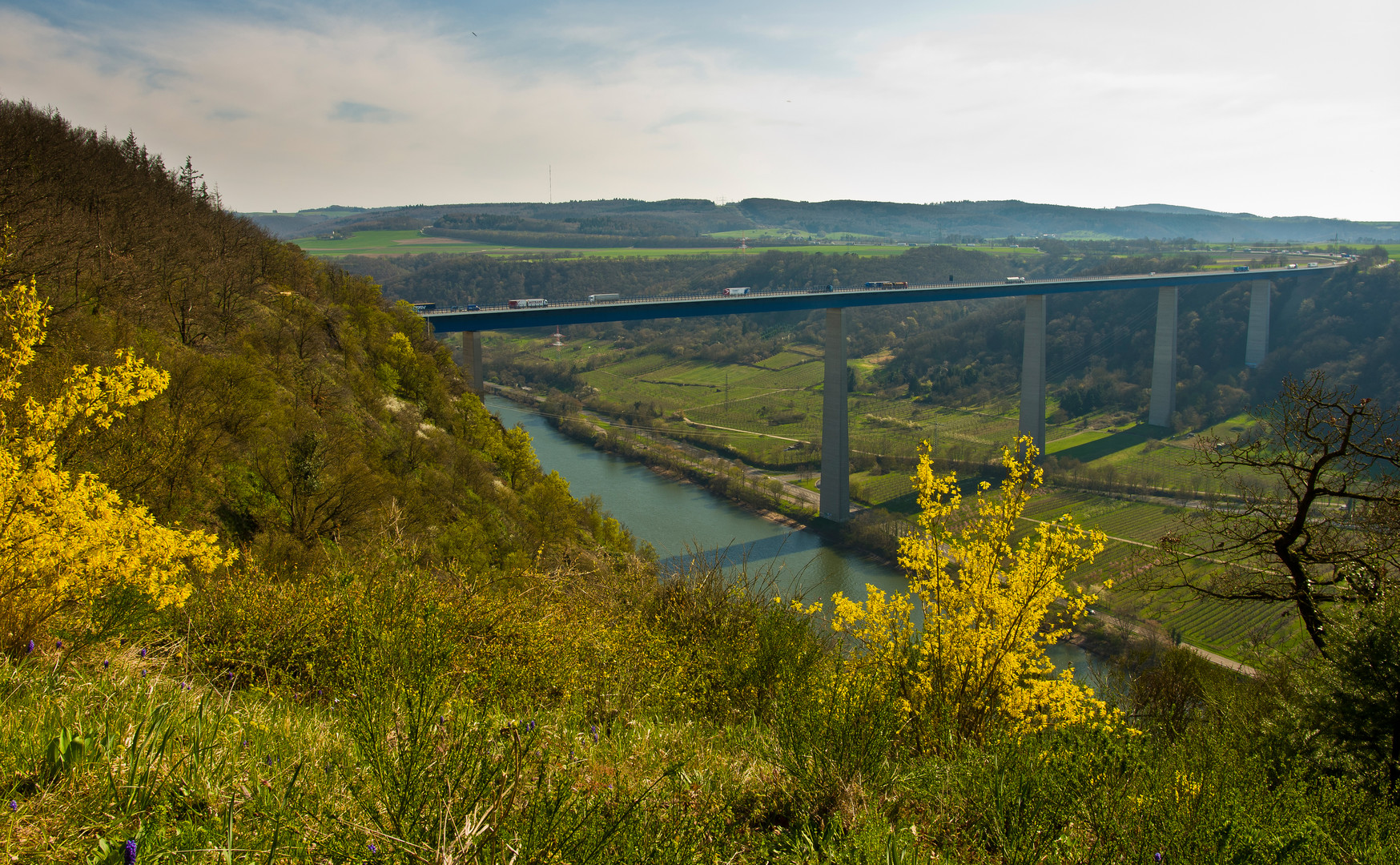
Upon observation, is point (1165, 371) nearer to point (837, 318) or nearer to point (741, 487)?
point (837, 318)

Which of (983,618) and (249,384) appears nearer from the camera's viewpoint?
(983,618)

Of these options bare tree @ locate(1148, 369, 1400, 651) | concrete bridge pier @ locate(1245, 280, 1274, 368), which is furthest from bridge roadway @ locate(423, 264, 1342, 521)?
bare tree @ locate(1148, 369, 1400, 651)

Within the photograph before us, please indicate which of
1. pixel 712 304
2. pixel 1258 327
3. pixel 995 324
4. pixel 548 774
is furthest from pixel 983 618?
pixel 995 324

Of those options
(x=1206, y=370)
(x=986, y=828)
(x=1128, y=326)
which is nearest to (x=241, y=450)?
(x=986, y=828)

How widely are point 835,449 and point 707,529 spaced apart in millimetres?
8005

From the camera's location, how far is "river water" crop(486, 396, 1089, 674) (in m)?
29.9

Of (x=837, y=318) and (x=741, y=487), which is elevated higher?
(x=837, y=318)

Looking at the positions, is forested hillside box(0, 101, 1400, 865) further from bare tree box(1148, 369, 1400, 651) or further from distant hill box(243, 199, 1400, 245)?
distant hill box(243, 199, 1400, 245)

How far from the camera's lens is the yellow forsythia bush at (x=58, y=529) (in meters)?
4.55

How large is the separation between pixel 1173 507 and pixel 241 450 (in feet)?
137

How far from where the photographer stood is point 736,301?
42844 mm

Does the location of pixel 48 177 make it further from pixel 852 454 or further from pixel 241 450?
pixel 852 454

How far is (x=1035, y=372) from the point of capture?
166 ft

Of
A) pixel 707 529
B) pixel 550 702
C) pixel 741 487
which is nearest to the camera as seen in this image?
pixel 550 702
